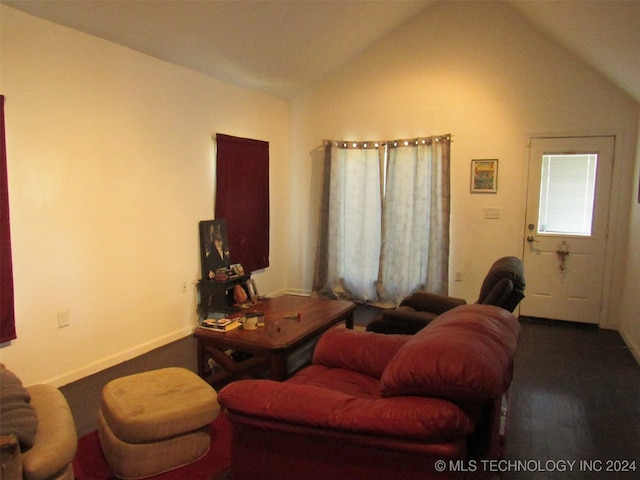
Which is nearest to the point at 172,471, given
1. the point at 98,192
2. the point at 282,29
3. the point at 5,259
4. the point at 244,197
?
the point at 5,259

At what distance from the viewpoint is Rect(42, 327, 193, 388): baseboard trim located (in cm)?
310

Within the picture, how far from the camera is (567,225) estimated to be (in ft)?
14.8

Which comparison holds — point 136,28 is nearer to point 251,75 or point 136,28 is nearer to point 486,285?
point 251,75

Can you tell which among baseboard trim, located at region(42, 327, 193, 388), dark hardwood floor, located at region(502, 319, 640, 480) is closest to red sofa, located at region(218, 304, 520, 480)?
dark hardwood floor, located at region(502, 319, 640, 480)

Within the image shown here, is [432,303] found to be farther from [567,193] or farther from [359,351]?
[567,193]

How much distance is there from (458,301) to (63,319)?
115 inches

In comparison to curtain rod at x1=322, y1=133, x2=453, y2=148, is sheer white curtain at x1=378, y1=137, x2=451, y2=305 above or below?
below

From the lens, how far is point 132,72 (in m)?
3.51

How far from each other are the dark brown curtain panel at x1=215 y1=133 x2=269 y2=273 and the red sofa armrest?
8.10 ft

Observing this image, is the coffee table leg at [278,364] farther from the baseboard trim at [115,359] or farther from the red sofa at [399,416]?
the baseboard trim at [115,359]

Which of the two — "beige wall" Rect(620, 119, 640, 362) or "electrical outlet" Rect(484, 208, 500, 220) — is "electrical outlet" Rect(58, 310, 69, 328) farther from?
"beige wall" Rect(620, 119, 640, 362)

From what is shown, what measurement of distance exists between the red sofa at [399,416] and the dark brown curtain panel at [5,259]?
1878 mm

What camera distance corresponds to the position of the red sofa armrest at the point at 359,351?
7.53 feet

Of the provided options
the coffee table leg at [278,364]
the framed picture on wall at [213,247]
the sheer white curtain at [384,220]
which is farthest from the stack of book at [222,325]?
the sheer white curtain at [384,220]
